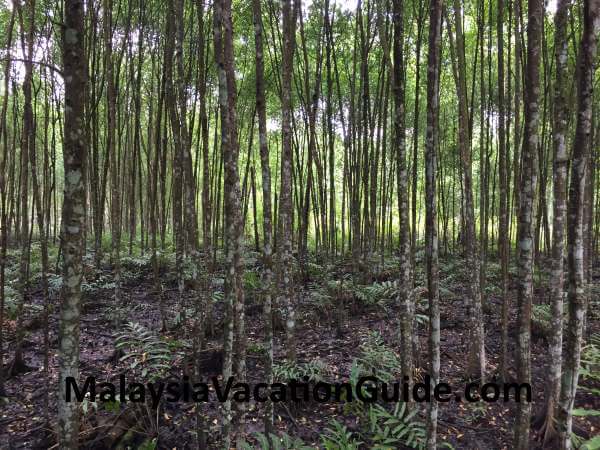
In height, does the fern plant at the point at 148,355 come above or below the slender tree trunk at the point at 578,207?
below

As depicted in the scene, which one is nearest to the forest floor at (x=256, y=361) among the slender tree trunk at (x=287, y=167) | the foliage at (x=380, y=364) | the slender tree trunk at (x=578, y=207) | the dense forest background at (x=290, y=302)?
the dense forest background at (x=290, y=302)

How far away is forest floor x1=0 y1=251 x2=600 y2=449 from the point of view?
129 inches

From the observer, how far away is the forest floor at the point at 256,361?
3287mm

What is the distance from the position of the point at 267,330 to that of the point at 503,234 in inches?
110

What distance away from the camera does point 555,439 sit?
3369 millimetres

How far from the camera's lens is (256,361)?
189 inches

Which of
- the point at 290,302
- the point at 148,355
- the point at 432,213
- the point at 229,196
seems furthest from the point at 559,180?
the point at 148,355

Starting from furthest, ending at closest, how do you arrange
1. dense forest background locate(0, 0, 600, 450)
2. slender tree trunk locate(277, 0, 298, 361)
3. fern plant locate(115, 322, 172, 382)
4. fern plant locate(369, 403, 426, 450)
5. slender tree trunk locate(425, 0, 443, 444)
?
slender tree trunk locate(277, 0, 298, 361), fern plant locate(115, 322, 172, 382), fern plant locate(369, 403, 426, 450), slender tree trunk locate(425, 0, 443, 444), dense forest background locate(0, 0, 600, 450)

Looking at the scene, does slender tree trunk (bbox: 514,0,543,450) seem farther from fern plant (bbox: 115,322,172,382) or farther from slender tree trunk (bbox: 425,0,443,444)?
fern plant (bbox: 115,322,172,382)

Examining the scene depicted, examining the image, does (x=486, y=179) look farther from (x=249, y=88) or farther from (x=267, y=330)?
(x=249, y=88)

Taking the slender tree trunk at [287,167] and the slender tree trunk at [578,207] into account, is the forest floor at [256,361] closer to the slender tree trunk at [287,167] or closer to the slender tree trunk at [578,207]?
the slender tree trunk at [287,167]

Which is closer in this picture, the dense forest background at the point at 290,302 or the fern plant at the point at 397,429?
the dense forest background at the point at 290,302

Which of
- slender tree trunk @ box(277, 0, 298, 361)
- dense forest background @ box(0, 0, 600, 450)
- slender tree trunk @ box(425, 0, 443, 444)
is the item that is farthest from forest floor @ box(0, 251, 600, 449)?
slender tree trunk @ box(425, 0, 443, 444)

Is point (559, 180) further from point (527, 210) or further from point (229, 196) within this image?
point (229, 196)
